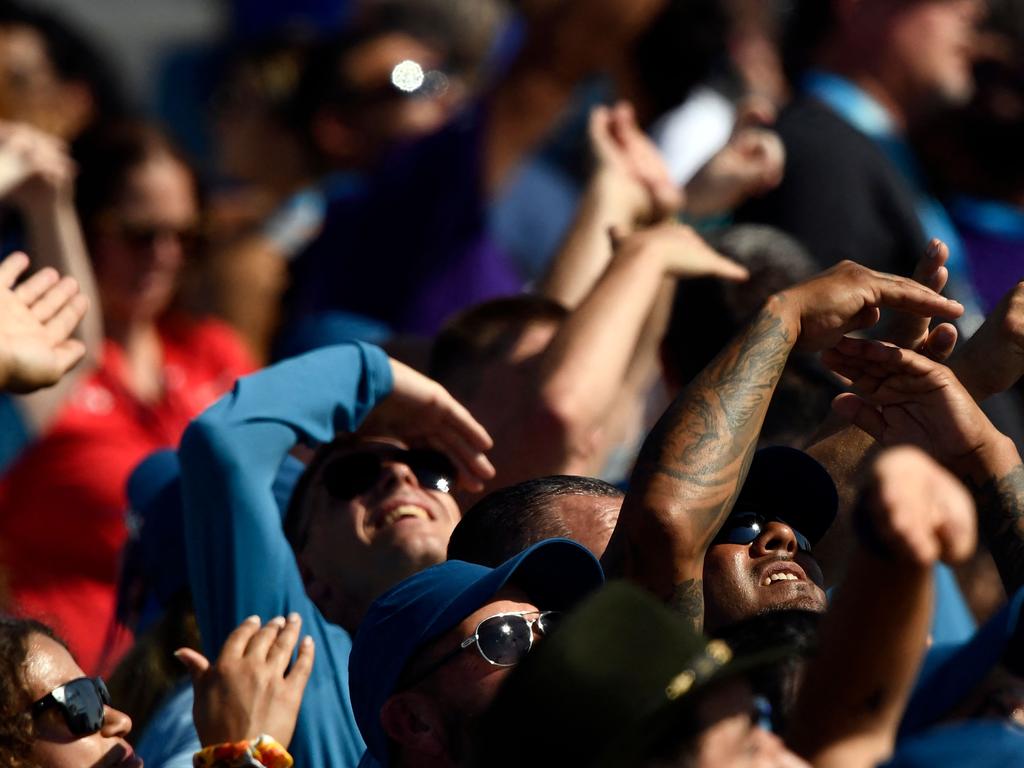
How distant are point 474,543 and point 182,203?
96.5 inches

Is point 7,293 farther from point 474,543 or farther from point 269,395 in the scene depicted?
point 474,543

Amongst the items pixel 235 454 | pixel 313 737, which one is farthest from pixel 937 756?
pixel 235 454

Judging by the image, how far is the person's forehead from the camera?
2801mm

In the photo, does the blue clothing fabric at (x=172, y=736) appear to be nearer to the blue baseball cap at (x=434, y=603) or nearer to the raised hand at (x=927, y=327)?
the blue baseball cap at (x=434, y=603)

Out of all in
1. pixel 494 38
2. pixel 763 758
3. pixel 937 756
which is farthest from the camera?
pixel 494 38

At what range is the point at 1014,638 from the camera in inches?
89.1

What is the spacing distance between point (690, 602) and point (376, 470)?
2.89ft

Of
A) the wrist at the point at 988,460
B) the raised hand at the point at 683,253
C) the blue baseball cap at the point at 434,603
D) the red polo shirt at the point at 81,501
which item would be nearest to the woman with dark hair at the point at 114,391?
the red polo shirt at the point at 81,501

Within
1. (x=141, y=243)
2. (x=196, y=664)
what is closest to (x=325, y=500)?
(x=196, y=664)

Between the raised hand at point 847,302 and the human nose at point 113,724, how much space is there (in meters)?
1.21

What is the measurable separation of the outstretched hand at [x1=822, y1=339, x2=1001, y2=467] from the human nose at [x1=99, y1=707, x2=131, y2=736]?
1246 mm

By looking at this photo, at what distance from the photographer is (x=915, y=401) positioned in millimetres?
2867

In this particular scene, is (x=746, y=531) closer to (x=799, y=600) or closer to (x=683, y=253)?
(x=799, y=600)

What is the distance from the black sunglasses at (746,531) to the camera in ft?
9.33
